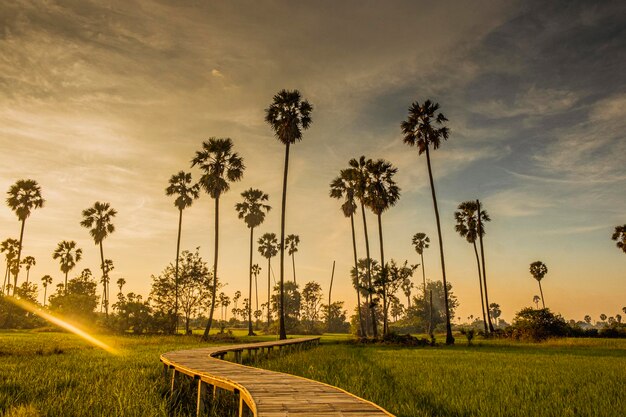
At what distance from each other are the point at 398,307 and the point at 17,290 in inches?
4622

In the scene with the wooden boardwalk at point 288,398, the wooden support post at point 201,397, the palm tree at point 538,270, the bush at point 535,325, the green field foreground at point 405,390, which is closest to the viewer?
the wooden boardwalk at point 288,398

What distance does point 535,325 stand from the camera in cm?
3759

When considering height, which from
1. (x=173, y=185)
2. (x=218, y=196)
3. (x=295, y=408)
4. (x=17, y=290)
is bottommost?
(x=295, y=408)

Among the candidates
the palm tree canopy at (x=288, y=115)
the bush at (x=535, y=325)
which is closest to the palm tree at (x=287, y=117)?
the palm tree canopy at (x=288, y=115)

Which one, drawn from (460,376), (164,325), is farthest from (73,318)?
(460,376)

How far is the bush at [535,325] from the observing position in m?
36.8

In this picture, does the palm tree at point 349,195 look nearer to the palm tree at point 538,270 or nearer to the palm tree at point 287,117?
the palm tree at point 287,117

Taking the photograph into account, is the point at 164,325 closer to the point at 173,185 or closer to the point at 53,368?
the point at 173,185

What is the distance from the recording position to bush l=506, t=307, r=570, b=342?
36.8 metres

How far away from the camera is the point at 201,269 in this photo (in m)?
54.6

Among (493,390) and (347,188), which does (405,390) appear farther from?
(347,188)

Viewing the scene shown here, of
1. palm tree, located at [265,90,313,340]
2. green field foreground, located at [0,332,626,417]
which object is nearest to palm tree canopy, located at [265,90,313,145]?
palm tree, located at [265,90,313,340]

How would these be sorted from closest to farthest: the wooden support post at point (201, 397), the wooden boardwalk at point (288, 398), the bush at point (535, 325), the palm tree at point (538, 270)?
the wooden boardwalk at point (288, 398) < the wooden support post at point (201, 397) < the bush at point (535, 325) < the palm tree at point (538, 270)

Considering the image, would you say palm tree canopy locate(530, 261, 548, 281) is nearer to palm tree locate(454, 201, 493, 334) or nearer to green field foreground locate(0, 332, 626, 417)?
palm tree locate(454, 201, 493, 334)
